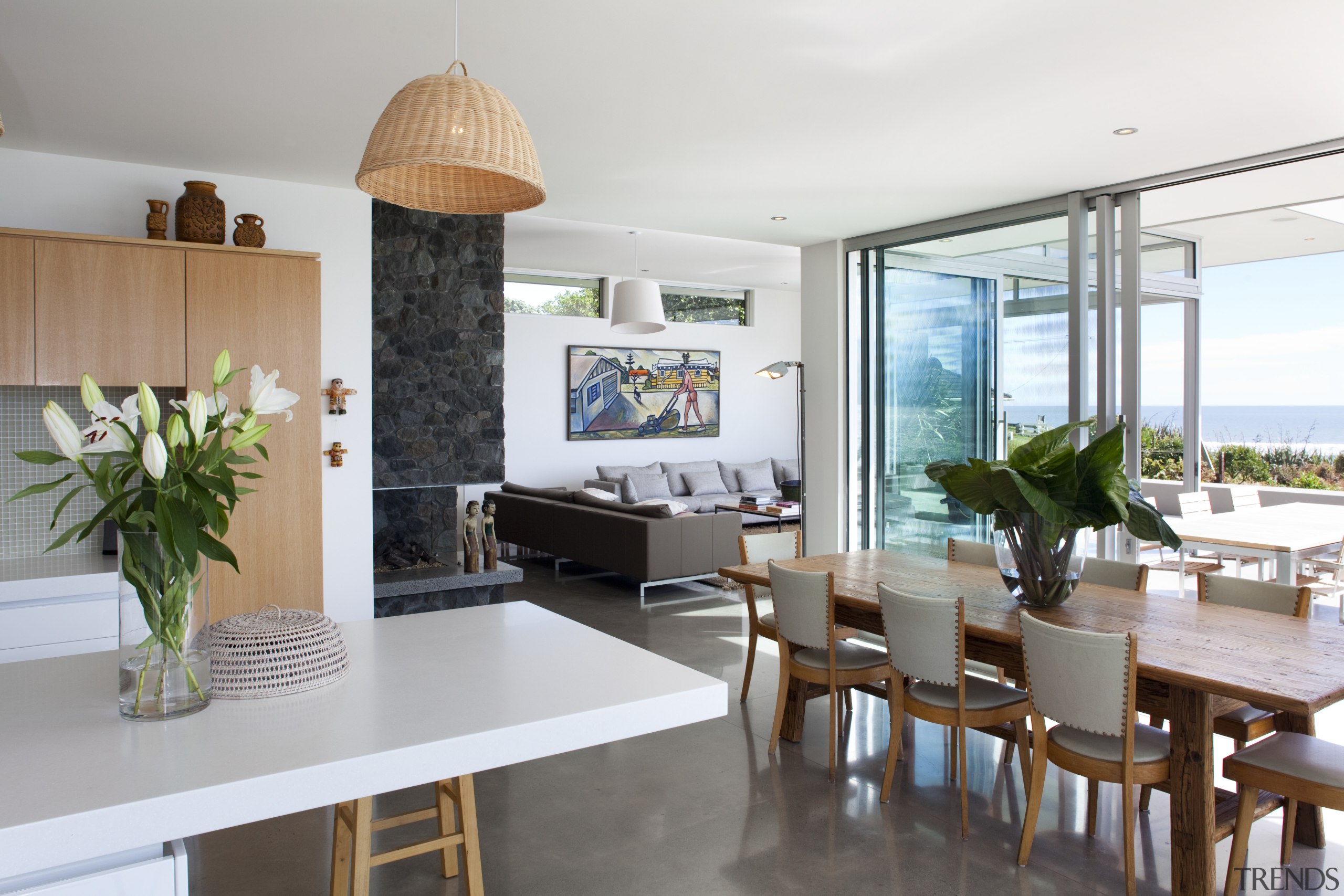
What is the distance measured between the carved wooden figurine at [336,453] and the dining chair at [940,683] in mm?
2962

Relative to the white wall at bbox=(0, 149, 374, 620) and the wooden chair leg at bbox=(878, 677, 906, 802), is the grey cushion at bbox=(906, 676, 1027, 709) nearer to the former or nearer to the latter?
the wooden chair leg at bbox=(878, 677, 906, 802)

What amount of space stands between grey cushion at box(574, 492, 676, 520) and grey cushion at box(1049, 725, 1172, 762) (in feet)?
14.5

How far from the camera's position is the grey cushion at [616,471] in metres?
9.36

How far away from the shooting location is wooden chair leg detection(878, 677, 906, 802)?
325cm

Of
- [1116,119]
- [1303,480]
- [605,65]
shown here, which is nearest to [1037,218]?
[1116,119]

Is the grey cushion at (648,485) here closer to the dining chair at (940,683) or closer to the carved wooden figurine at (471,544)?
the carved wooden figurine at (471,544)

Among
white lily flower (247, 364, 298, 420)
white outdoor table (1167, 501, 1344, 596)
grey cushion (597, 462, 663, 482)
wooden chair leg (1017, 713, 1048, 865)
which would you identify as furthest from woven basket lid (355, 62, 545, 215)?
grey cushion (597, 462, 663, 482)

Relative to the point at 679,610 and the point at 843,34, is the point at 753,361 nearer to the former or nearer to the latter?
the point at 679,610

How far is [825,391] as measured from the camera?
643 centimetres

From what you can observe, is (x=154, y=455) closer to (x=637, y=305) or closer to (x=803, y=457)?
(x=803, y=457)

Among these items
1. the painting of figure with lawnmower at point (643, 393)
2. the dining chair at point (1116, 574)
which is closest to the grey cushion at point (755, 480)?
the painting of figure with lawnmower at point (643, 393)

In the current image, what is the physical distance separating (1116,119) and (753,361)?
293 inches

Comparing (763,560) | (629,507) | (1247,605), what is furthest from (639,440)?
(1247,605)

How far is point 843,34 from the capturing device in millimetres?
2809
